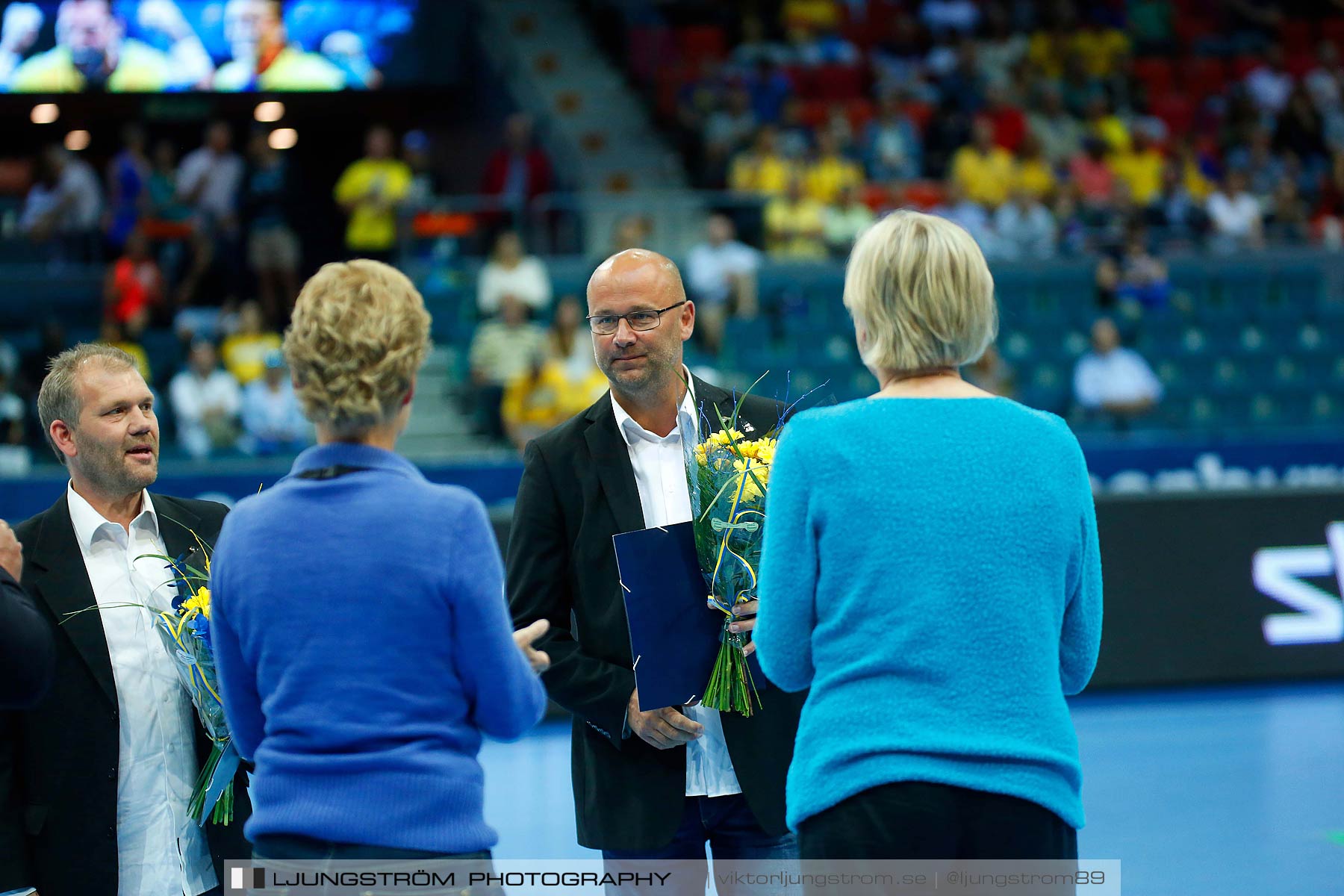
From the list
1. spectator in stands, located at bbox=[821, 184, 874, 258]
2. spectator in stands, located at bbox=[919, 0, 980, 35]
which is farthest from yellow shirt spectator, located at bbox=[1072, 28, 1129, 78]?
spectator in stands, located at bbox=[821, 184, 874, 258]

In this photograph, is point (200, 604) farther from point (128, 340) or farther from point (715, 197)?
point (715, 197)

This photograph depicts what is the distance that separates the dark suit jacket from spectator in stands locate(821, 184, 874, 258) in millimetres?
10733

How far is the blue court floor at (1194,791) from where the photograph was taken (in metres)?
5.01

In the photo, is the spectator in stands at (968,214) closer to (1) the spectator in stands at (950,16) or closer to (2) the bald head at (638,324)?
(1) the spectator in stands at (950,16)

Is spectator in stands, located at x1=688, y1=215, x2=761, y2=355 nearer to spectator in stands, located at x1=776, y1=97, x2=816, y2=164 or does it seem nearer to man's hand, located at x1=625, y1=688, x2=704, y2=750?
spectator in stands, located at x1=776, y1=97, x2=816, y2=164

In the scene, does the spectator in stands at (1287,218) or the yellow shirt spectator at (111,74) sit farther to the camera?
the spectator in stands at (1287,218)

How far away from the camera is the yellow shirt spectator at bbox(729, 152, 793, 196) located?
1291cm

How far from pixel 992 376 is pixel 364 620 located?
957cm

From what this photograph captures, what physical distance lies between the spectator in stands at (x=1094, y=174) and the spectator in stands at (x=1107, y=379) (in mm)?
2629

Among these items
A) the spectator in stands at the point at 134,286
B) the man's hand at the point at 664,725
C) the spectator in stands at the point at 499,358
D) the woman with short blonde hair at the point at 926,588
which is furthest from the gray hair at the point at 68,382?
the spectator in stands at the point at 134,286

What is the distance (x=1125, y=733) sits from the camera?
6.94 metres

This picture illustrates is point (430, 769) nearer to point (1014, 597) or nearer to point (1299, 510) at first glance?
point (1014, 597)

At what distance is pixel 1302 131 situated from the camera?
15969mm

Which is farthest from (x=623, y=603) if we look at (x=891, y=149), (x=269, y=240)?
(x=891, y=149)
